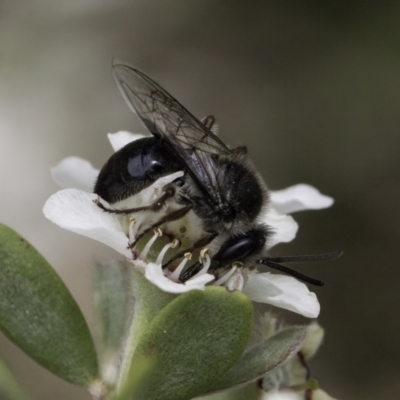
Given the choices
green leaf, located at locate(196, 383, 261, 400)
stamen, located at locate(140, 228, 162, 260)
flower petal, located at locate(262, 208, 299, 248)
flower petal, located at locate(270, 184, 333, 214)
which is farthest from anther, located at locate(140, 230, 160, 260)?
flower petal, located at locate(270, 184, 333, 214)

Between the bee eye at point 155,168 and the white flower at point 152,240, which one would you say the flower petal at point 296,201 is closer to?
the white flower at point 152,240

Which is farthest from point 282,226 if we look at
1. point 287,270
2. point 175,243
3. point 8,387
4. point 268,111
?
point 268,111

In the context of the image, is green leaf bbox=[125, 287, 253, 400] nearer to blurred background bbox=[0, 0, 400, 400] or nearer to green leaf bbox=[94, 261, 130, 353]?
green leaf bbox=[94, 261, 130, 353]

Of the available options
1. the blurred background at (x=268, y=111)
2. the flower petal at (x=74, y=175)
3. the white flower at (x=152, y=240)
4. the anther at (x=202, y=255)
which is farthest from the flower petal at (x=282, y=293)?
the blurred background at (x=268, y=111)

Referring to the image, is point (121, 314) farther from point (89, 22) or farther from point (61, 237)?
point (89, 22)

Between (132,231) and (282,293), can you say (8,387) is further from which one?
(282,293)

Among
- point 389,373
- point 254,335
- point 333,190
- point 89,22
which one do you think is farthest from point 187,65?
point 254,335
